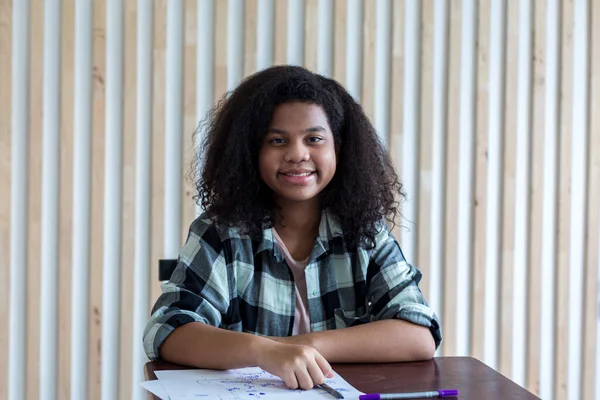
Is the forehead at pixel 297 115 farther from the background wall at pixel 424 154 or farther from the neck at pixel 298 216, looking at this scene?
the background wall at pixel 424 154

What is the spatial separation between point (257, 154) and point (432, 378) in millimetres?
667

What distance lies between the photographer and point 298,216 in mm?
1723

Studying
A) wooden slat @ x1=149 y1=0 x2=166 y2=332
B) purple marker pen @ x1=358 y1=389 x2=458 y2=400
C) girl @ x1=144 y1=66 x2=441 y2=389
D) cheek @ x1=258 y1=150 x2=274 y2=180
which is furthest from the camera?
wooden slat @ x1=149 y1=0 x2=166 y2=332

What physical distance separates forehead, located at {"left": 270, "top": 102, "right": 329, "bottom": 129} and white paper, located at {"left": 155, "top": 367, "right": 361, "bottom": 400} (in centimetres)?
56

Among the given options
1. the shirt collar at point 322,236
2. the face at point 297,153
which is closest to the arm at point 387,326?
the shirt collar at point 322,236

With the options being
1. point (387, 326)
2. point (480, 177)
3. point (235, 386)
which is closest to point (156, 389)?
point (235, 386)

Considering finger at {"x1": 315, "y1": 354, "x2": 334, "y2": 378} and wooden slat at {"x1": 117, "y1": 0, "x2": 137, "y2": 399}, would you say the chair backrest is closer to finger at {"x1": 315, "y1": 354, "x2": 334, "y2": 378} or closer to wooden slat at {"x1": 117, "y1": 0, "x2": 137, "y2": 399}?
wooden slat at {"x1": 117, "y1": 0, "x2": 137, "y2": 399}

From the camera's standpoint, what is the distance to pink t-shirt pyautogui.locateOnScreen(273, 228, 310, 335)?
5.32ft

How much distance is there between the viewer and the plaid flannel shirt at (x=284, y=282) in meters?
1.53

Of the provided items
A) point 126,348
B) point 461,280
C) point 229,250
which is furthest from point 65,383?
point 461,280

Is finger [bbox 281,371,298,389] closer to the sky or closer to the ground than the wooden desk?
closer to the sky

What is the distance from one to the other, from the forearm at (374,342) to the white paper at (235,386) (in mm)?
117

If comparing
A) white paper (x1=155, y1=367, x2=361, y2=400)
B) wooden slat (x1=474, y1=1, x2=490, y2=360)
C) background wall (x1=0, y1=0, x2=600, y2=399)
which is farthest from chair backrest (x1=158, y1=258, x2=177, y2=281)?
white paper (x1=155, y1=367, x2=361, y2=400)

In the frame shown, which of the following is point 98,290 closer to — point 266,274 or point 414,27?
point 266,274
